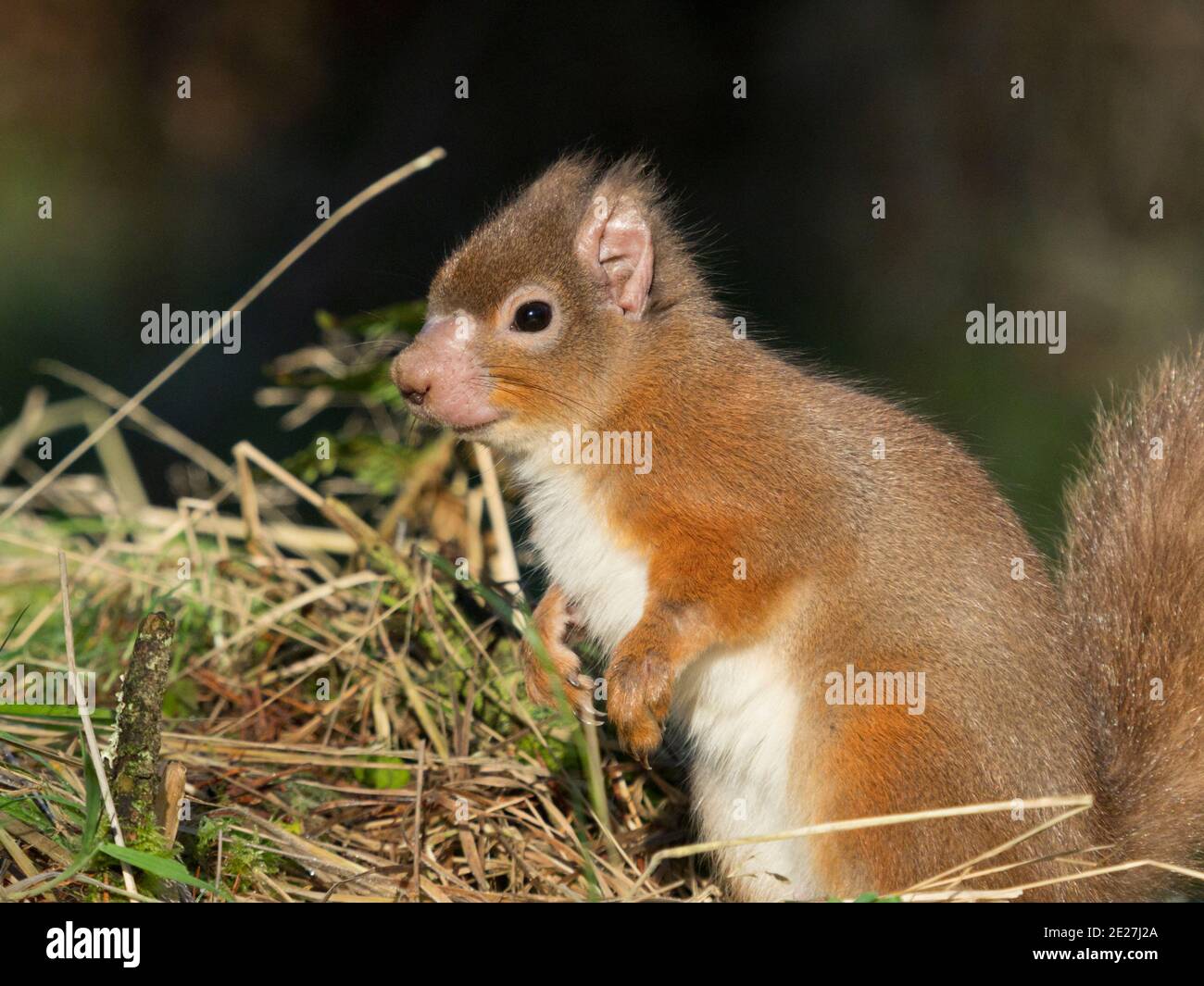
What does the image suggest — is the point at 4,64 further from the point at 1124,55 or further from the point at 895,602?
the point at 895,602

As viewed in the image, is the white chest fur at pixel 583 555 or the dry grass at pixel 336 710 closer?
the dry grass at pixel 336 710

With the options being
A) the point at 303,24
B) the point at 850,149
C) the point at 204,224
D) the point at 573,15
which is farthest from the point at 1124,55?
the point at 204,224

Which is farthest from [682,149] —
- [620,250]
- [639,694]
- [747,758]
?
[639,694]

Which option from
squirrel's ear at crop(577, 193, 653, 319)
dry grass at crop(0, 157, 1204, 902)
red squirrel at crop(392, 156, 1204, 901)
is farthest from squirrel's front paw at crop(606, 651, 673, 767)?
squirrel's ear at crop(577, 193, 653, 319)

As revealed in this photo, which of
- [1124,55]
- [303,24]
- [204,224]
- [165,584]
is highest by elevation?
[303,24]

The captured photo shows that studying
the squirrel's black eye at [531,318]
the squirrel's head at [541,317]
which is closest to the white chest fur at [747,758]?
the squirrel's head at [541,317]

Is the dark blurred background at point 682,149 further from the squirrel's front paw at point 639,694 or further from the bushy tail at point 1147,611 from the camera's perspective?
the squirrel's front paw at point 639,694

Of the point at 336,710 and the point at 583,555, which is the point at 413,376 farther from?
the point at 336,710
